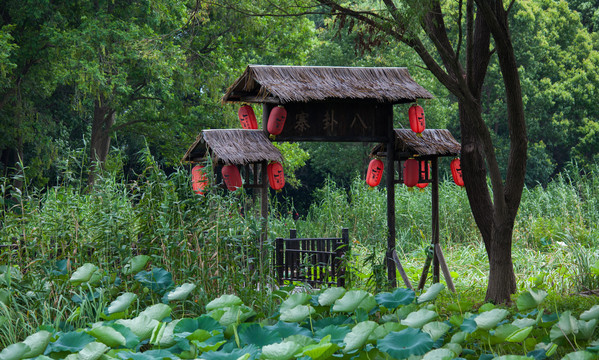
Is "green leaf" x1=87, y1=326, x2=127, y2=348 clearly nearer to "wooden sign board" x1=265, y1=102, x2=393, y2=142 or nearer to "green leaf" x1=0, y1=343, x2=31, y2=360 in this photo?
"green leaf" x1=0, y1=343, x2=31, y2=360

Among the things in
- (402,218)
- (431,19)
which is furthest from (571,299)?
(402,218)

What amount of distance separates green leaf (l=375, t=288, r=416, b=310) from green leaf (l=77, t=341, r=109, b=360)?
5.00 ft

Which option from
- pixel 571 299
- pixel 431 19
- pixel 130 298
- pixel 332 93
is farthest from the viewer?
pixel 332 93

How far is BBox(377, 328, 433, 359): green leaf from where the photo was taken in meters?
2.34

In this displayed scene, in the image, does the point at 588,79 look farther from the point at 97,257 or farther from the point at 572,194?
the point at 97,257

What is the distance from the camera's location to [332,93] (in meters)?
6.17

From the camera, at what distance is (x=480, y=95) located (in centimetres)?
505

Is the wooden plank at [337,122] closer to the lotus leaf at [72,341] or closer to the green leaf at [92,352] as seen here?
the lotus leaf at [72,341]

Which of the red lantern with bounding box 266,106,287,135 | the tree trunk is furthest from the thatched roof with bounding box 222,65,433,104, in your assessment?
the tree trunk

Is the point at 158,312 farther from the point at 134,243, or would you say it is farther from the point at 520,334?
the point at 520,334

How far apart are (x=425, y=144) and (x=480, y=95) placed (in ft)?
4.38

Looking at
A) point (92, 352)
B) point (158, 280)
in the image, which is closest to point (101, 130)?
point (158, 280)

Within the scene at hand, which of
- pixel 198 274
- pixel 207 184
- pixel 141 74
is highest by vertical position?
pixel 141 74

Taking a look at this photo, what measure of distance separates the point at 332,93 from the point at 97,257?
120 inches
